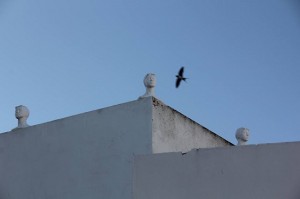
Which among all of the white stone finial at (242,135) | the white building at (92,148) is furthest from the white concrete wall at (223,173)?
the white stone finial at (242,135)

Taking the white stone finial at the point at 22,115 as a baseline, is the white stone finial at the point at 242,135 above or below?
below

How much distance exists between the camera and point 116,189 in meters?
9.98

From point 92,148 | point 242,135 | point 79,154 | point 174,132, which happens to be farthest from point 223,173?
point 79,154

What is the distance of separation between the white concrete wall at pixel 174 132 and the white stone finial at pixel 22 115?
261 cm

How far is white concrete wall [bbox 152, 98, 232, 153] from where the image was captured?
10141 mm

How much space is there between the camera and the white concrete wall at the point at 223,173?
8797 millimetres

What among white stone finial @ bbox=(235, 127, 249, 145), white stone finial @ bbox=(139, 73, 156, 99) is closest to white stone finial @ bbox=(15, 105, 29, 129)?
white stone finial @ bbox=(139, 73, 156, 99)

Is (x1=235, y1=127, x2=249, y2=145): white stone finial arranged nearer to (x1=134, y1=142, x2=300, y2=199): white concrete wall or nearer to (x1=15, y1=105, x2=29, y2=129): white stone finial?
(x1=134, y1=142, x2=300, y2=199): white concrete wall

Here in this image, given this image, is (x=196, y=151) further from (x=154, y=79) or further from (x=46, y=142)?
(x=46, y=142)

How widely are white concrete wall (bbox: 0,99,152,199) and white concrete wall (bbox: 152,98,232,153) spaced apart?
0.16 meters

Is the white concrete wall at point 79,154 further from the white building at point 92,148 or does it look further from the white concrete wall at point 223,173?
the white concrete wall at point 223,173

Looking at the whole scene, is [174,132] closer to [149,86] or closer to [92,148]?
[149,86]

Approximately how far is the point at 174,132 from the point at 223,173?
1.60 meters

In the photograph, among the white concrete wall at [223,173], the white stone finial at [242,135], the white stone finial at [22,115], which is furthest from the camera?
the white stone finial at [22,115]
